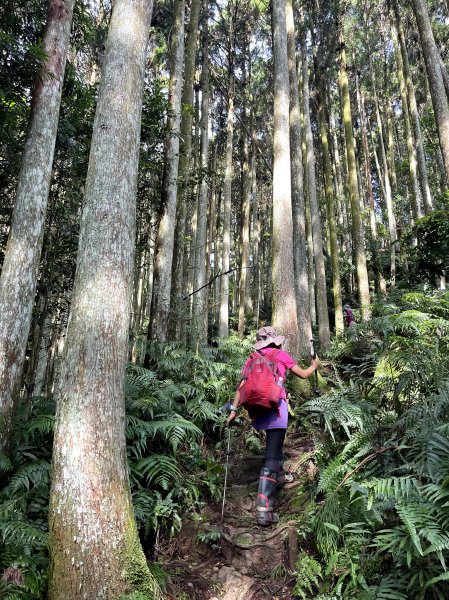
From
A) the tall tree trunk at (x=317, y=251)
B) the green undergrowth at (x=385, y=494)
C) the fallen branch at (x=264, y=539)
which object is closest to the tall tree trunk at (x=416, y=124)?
the tall tree trunk at (x=317, y=251)

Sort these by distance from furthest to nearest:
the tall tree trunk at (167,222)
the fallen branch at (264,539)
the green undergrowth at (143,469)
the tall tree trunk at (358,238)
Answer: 1. the tall tree trunk at (358,238)
2. the tall tree trunk at (167,222)
3. the fallen branch at (264,539)
4. the green undergrowth at (143,469)

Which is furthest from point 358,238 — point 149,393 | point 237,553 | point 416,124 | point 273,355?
point 237,553

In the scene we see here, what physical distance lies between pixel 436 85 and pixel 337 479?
7.44m

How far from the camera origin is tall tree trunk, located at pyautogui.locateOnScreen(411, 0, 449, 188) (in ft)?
24.1

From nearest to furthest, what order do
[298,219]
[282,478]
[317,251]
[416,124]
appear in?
1. [282,478]
2. [298,219]
3. [317,251]
4. [416,124]

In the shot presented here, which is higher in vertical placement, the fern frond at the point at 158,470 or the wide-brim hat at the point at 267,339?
the wide-brim hat at the point at 267,339

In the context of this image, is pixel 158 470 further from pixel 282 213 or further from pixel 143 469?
pixel 282 213

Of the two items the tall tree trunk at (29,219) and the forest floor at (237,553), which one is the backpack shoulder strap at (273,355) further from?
the tall tree trunk at (29,219)

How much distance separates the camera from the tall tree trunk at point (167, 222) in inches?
289

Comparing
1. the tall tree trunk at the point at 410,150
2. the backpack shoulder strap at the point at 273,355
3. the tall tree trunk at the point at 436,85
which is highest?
the tall tree trunk at the point at 410,150

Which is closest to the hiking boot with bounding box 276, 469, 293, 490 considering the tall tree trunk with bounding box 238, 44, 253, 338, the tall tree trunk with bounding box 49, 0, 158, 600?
the tall tree trunk with bounding box 49, 0, 158, 600

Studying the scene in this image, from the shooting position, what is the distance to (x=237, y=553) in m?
3.63

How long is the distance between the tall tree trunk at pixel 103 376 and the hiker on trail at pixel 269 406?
1.65 m

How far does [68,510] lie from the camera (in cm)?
262
